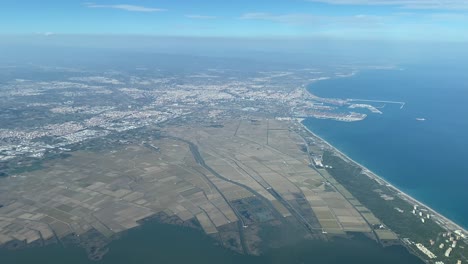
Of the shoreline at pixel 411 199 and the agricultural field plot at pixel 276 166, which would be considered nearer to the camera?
the shoreline at pixel 411 199

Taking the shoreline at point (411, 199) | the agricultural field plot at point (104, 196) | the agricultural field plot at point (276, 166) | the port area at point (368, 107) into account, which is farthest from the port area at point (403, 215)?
the port area at point (368, 107)

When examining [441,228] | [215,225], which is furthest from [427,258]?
[215,225]

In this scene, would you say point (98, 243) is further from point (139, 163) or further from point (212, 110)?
point (212, 110)

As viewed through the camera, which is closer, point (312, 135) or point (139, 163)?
point (139, 163)

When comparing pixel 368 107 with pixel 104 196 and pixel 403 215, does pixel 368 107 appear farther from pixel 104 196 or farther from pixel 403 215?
pixel 104 196

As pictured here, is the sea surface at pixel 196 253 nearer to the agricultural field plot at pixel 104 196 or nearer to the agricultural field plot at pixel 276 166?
the agricultural field plot at pixel 104 196

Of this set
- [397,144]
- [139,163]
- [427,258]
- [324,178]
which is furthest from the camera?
[397,144]
